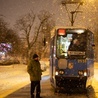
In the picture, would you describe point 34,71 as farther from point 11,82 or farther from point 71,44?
point 11,82

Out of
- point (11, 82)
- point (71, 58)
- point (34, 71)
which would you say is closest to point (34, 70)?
point (34, 71)

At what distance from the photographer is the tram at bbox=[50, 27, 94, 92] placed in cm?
1606

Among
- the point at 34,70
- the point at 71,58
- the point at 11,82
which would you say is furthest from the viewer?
the point at 11,82

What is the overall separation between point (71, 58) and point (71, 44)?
719 millimetres

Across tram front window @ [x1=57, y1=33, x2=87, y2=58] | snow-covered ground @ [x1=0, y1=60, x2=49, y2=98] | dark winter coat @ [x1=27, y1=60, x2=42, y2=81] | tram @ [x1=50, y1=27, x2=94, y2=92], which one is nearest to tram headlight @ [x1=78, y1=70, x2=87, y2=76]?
tram @ [x1=50, y1=27, x2=94, y2=92]

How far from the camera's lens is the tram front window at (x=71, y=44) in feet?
54.0

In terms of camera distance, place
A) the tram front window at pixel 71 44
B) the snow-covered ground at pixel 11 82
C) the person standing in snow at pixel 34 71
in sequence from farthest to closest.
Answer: the snow-covered ground at pixel 11 82, the tram front window at pixel 71 44, the person standing in snow at pixel 34 71

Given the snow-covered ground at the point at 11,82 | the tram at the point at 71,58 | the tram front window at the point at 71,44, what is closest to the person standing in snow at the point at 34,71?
the snow-covered ground at the point at 11,82

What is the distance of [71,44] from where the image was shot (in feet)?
54.4

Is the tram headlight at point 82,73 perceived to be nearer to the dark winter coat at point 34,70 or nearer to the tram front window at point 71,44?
the tram front window at point 71,44

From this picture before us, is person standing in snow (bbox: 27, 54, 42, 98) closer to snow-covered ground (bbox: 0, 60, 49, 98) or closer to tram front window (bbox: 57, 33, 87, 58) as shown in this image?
snow-covered ground (bbox: 0, 60, 49, 98)

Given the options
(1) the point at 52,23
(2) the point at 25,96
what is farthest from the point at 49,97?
(1) the point at 52,23

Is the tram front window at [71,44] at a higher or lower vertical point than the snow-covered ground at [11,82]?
higher

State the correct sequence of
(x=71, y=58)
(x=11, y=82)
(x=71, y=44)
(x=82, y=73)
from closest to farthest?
(x=82, y=73)
(x=71, y=58)
(x=71, y=44)
(x=11, y=82)
